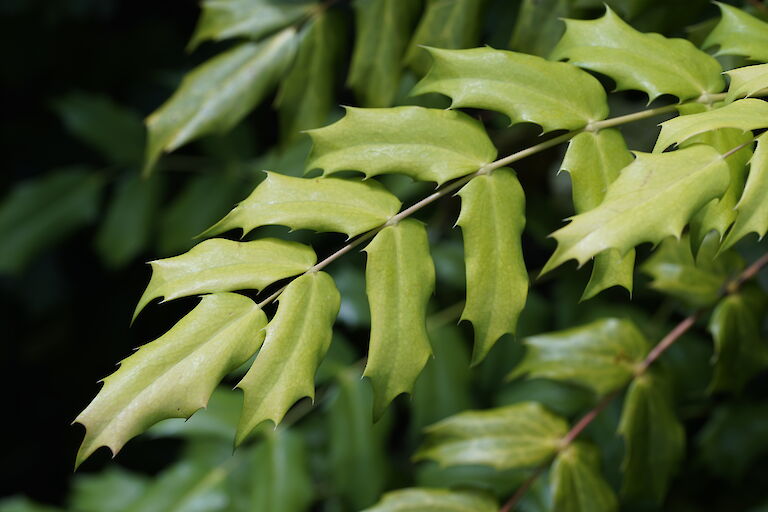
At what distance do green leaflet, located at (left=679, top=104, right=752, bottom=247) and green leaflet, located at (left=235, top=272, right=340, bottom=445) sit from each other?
0.28 meters

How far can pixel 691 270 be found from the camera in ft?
2.98

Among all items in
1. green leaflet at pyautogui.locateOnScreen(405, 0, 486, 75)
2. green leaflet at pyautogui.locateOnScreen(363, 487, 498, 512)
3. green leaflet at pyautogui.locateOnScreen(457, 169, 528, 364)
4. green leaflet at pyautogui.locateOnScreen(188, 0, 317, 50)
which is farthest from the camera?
green leaflet at pyautogui.locateOnScreen(188, 0, 317, 50)

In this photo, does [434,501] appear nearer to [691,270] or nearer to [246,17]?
[691,270]

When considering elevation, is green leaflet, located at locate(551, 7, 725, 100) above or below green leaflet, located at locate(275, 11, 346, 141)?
above

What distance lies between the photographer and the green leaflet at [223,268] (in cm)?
58

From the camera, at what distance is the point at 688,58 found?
0.67 m

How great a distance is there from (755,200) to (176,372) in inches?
15.9

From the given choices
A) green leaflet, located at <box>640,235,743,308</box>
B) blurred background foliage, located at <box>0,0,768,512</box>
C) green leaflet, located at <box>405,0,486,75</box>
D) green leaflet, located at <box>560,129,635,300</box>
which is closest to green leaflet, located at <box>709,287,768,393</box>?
green leaflet, located at <box>640,235,743,308</box>

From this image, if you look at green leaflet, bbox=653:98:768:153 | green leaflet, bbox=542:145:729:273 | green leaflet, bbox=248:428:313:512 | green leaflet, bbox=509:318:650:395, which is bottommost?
green leaflet, bbox=248:428:313:512

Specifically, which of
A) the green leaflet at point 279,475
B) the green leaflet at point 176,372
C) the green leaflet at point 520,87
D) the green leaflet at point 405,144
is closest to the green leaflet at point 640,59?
the green leaflet at point 520,87

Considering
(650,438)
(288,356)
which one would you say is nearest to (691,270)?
(650,438)

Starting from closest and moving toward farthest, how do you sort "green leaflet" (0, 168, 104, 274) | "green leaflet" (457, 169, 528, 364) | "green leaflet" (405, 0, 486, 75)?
"green leaflet" (457, 169, 528, 364) → "green leaflet" (405, 0, 486, 75) → "green leaflet" (0, 168, 104, 274)

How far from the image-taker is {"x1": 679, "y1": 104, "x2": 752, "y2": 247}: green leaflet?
0.59 m

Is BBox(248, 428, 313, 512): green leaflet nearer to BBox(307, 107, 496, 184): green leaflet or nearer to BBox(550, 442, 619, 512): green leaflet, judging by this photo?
BBox(550, 442, 619, 512): green leaflet
